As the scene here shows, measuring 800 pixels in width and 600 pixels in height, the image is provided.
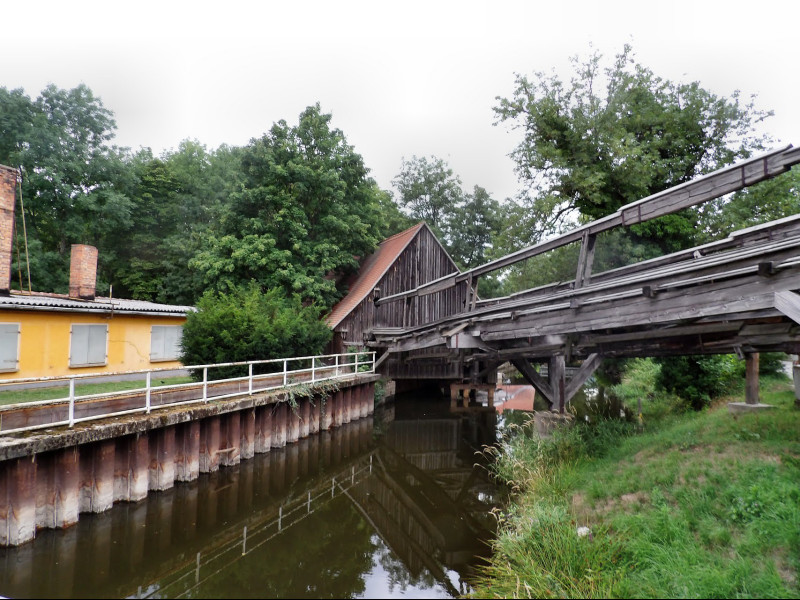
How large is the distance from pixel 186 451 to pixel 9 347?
23.1 feet

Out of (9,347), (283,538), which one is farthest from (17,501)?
(9,347)

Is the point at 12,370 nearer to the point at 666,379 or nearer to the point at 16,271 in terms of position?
the point at 16,271

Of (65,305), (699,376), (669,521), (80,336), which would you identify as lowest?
A: (669,521)

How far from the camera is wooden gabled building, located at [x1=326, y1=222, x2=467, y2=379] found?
1858 centimetres

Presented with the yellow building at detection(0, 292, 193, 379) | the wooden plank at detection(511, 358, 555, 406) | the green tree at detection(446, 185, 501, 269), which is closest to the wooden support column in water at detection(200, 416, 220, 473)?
the yellow building at detection(0, 292, 193, 379)

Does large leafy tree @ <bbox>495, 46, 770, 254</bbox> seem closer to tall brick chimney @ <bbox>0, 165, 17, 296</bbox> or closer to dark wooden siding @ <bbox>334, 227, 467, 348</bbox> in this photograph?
dark wooden siding @ <bbox>334, 227, 467, 348</bbox>

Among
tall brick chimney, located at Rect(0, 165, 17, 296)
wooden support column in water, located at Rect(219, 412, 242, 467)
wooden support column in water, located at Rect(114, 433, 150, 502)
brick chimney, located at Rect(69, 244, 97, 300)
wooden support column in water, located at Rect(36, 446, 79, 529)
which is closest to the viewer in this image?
wooden support column in water, located at Rect(36, 446, 79, 529)

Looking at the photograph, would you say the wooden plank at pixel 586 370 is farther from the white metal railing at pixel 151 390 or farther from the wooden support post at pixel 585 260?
the white metal railing at pixel 151 390

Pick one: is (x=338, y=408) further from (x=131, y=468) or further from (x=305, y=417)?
(x=131, y=468)

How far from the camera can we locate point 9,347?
1144 cm

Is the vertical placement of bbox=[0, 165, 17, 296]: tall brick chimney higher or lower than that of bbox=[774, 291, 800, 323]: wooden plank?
higher

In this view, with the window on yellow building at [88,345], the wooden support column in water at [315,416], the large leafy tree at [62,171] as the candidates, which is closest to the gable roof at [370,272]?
the wooden support column in water at [315,416]

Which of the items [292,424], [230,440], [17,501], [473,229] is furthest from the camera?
[473,229]

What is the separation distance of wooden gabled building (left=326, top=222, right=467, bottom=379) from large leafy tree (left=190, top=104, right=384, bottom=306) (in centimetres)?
119
